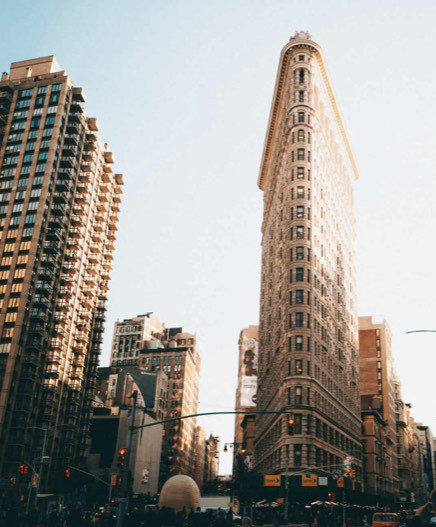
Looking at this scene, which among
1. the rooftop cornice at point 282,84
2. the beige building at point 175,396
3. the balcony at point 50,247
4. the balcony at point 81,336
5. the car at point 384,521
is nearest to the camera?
the car at point 384,521

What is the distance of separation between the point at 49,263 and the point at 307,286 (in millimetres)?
49611

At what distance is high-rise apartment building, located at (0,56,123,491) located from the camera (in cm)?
9662

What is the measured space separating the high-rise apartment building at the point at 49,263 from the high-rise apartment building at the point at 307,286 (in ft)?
118

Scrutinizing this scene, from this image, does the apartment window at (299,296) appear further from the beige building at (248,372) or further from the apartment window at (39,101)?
the beige building at (248,372)

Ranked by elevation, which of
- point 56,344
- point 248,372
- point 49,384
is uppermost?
point 248,372

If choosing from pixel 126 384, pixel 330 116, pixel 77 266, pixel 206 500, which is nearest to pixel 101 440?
pixel 126 384

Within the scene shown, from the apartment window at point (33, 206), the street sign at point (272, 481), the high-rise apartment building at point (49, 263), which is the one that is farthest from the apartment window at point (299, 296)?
the apartment window at point (33, 206)

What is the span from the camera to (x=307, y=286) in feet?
264

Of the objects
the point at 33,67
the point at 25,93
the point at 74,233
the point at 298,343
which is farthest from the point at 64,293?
the point at 33,67

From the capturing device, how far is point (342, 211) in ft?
377

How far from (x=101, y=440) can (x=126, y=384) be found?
1664 cm

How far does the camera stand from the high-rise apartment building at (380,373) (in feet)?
469

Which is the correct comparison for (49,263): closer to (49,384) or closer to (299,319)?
(49,384)

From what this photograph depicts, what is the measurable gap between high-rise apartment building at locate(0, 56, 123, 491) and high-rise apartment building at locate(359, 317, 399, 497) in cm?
6930
